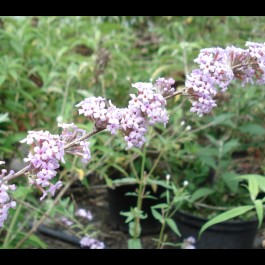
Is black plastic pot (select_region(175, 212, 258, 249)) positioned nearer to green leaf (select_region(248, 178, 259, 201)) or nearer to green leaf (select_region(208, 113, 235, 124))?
green leaf (select_region(208, 113, 235, 124))

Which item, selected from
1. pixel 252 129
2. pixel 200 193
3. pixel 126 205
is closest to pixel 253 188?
pixel 200 193

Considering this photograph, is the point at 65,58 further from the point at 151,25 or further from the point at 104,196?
the point at 151,25

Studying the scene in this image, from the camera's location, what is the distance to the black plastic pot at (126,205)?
2.45 m

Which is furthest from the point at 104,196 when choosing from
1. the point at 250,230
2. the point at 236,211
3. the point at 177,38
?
the point at 236,211

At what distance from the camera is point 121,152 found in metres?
2.37

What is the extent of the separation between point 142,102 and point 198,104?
5.1 inches

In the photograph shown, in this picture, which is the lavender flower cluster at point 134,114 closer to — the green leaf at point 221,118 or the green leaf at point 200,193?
the green leaf at point 200,193

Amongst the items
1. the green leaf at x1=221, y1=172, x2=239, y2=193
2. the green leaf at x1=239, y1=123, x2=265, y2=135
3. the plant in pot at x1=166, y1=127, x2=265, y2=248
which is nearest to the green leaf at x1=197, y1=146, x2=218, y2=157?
the plant in pot at x1=166, y1=127, x2=265, y2=248

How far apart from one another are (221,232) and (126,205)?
540mm

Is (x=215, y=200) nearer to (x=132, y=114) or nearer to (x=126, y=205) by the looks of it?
(x=126, y=205)

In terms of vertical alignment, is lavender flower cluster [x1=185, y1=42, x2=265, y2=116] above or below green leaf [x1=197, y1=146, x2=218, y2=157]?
below

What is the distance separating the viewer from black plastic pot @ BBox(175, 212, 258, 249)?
2.12m

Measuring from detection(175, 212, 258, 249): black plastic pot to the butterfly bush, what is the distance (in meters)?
1.23

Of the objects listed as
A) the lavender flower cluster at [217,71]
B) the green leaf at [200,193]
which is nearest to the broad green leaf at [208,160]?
the green leaf at [200,193]
